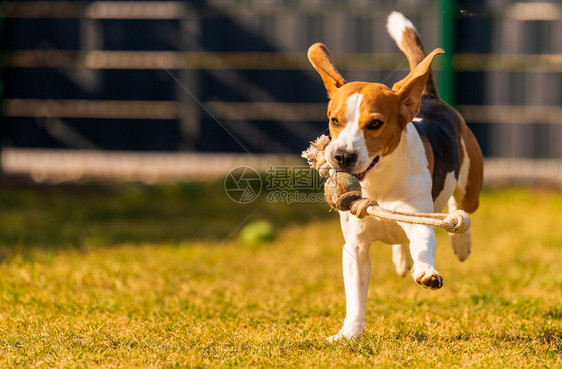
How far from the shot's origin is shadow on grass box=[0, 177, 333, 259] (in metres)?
6.71

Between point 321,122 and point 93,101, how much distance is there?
9.34ft

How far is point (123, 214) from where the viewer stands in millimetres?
8039

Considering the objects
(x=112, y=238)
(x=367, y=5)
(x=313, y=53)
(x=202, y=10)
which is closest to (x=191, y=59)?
(x=202, y=10)

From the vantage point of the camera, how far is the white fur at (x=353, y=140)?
10.3 ft

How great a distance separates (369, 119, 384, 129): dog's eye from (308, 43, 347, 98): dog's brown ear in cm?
30

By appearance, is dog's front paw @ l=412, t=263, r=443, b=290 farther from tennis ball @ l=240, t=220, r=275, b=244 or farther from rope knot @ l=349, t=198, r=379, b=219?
tennis ball @ l=240, t=220, r=275, b=244

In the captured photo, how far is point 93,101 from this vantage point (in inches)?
395

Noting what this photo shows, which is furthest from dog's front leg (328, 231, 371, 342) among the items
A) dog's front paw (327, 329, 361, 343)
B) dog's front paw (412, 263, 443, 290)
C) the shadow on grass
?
the shadow on grass

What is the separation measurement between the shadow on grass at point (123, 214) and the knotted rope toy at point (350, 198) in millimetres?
3192

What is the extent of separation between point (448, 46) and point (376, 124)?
643 centimetres

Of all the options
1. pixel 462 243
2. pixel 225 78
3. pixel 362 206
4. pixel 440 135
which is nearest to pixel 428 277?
pixel 362 206

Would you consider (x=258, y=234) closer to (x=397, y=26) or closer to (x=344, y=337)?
(x=397, y=26)

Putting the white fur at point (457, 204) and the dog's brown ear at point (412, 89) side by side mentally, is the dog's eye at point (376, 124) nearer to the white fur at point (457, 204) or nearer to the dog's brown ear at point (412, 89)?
the dog's brown ear at point (412, 89)

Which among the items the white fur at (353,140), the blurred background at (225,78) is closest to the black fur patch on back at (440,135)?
the white fur at (353,140)
